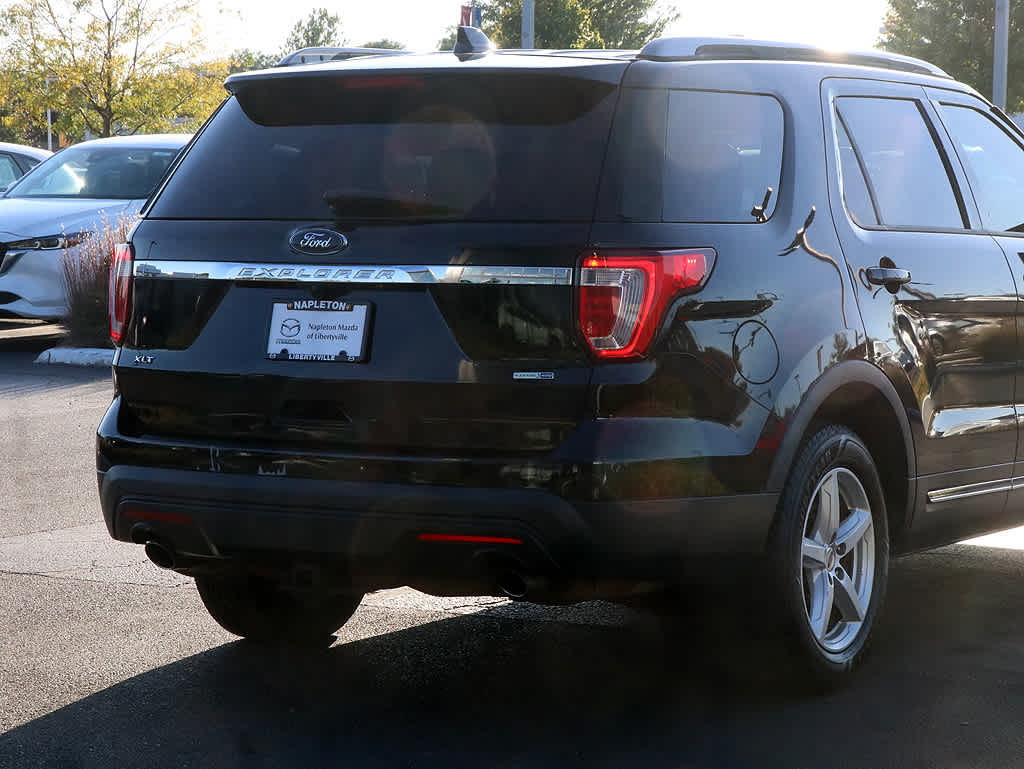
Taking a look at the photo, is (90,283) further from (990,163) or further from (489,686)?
(489,686)

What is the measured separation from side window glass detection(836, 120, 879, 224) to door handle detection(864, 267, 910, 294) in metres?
0.15

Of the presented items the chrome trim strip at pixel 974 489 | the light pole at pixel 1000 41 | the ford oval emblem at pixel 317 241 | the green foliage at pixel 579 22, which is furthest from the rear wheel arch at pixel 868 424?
the green foliage at pixel 579 22

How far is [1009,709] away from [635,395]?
1532 millimetres

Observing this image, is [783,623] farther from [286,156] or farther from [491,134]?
[286,156]

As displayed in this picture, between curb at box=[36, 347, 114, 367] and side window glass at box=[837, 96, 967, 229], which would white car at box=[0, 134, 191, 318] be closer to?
curb at box=[36, 347, 114, 367]

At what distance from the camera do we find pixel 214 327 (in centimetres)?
410

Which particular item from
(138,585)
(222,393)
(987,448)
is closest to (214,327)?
(222,393)

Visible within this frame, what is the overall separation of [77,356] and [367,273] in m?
10.0

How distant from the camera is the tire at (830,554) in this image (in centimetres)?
416

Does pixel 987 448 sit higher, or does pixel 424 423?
pixel 424 423

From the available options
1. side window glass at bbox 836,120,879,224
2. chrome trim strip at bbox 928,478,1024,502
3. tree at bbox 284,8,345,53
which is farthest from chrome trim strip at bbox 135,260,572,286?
tree at bbox 284,8,345,53

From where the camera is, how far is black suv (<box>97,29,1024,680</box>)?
3.76m

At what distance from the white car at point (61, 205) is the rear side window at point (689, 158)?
9708 mm

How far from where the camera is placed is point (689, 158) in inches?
157
